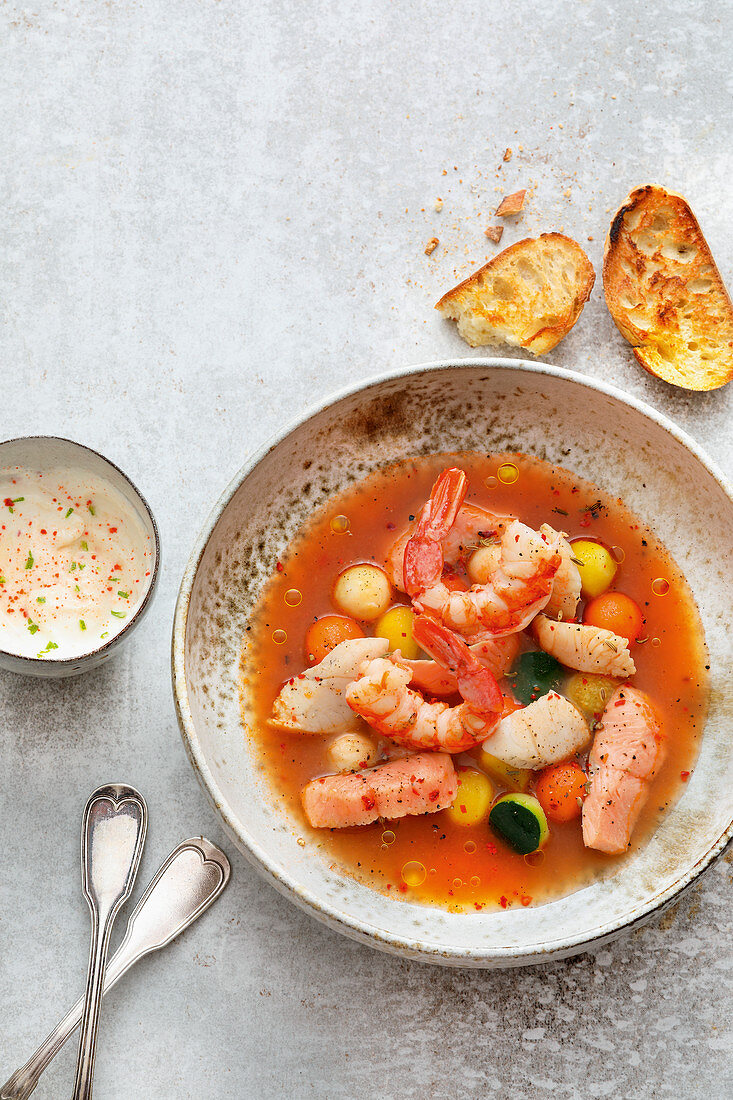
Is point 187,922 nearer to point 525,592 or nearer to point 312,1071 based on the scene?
point 312,1071

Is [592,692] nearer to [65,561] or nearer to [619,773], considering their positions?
[619,773]

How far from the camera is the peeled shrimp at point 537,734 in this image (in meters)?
1.95

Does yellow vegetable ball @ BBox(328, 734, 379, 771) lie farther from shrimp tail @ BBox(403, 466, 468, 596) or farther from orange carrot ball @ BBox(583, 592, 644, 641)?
orange carrot ball @ BBox(583, 592, 644, 641)

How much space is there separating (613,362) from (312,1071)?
1.75 m

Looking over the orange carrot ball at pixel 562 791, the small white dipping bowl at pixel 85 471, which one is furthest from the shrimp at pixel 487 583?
the small white dipping bowl at pixel 85 471

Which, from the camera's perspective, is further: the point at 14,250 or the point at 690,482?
the point at 14,250

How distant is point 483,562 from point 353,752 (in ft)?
1.63

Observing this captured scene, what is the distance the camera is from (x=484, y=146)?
2240 millimetres

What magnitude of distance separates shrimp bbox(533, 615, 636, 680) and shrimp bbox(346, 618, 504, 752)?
0.17m

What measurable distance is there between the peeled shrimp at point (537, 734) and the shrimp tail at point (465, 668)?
51 mm

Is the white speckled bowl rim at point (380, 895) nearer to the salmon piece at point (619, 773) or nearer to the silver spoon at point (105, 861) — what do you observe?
the salmon piece at point (619, 773)

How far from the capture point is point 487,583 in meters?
1.97

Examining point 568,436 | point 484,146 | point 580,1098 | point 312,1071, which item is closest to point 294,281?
point 484,146

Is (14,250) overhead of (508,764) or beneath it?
overhead
